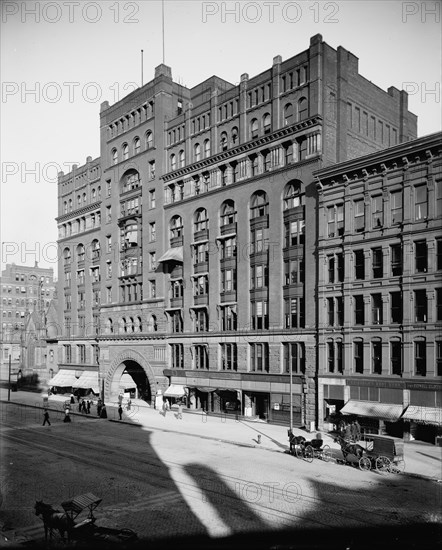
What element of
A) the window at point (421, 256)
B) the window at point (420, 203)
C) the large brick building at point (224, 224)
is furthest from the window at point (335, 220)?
the window at point (421, 256)

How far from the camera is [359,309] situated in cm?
3672

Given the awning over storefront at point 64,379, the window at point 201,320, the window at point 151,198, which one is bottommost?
the awning over storefront at point 64,379

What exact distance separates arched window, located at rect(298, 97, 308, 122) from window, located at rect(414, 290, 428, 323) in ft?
56.1

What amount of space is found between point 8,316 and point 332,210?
93104 mm

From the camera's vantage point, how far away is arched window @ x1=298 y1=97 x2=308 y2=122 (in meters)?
41.4

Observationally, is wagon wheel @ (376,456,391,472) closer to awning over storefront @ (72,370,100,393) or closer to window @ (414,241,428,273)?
window @ (414,241,428,273)

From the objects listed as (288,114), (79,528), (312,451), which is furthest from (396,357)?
(79,528)

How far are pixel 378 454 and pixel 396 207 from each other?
1720 centimetres

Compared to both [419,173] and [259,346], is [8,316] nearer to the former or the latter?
[259,346]

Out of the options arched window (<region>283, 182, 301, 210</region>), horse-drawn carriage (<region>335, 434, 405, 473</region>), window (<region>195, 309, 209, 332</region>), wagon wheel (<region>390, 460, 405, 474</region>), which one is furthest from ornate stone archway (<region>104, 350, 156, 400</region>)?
wagon wheel (<region>390, 460, 405, 474</region>)

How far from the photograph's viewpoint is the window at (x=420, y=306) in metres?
33.0

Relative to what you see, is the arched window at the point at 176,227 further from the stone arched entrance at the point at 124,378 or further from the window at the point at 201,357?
the stone arched entrance at the point at 124,378

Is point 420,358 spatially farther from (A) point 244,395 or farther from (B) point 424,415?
(A) point 244,395

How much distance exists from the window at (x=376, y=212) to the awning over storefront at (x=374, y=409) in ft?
40.0
